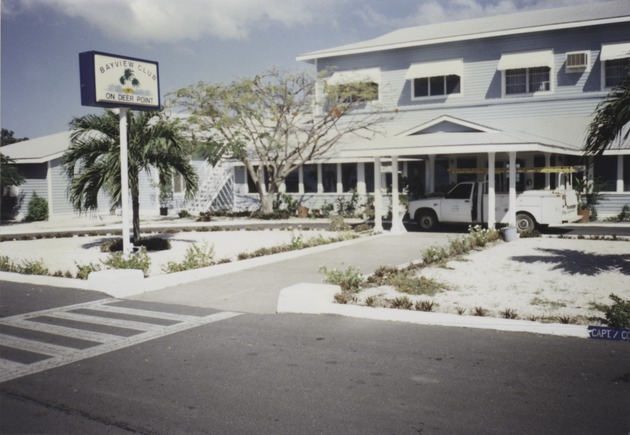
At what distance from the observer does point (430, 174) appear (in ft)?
78.1

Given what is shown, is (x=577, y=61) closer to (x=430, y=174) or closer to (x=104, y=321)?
(x=430, y=174)

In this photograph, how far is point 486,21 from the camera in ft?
92.7

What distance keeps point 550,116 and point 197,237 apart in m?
15.6

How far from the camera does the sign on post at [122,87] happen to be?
12617mm

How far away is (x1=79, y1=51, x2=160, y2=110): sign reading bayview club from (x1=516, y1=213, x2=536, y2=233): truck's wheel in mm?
11495

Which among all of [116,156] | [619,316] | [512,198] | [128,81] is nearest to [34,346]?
[619,316]

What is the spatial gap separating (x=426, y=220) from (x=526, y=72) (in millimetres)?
9740

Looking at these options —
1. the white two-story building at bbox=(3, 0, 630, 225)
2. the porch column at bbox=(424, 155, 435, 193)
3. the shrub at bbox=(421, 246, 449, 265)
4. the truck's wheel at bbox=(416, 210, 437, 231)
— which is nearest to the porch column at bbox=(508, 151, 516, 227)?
the white two-story building at bbox=(3, 0, 630, 225)

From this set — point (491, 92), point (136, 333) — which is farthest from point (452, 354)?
point (491, 92)

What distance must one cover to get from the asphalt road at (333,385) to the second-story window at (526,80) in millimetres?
20406

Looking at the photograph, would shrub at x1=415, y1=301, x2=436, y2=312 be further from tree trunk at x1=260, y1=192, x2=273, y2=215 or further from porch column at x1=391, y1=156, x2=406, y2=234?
tree trunk at x1=260, y1=192, x2=273, y2=215

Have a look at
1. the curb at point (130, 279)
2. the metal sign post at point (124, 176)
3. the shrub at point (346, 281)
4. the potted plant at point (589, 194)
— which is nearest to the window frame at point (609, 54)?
the potted plant at point (589, 194)

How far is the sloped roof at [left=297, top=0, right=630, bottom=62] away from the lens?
2388cm

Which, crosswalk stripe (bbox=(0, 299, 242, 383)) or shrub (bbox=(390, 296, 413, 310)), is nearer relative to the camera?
crosswalk stripe (bbox=(0, 299, 242, 383))
